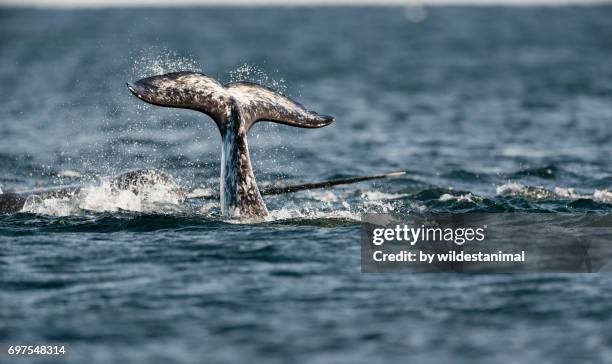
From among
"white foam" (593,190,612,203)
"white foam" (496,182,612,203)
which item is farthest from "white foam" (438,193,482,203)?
"white foam" (593,190,612,203)

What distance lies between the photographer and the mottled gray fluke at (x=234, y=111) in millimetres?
18797

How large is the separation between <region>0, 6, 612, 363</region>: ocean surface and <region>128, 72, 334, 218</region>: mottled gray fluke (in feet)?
1.78

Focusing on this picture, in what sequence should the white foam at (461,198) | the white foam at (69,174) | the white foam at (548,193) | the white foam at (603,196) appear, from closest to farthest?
the white foam at (461,198) < the white foam at (603,196) < the white foam at (548,193) < the white foam at (69,174)

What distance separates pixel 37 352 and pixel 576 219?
407 inches

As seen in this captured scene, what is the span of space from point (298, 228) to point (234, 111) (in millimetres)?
2431

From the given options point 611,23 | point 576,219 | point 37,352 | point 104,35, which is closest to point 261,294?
point 37,352

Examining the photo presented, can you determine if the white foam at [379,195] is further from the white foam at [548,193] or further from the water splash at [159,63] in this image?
the water splash at [159,63]

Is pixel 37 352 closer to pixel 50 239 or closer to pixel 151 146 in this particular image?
pixel 50 239

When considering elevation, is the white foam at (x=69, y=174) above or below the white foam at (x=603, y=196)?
above

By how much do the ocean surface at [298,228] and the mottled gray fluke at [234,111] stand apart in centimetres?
54

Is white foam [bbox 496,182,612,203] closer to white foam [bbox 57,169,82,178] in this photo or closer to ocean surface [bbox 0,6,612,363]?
ocean surface [bbox 0,6,612,363]

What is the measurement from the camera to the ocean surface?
1345cm

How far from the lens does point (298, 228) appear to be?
18.7m

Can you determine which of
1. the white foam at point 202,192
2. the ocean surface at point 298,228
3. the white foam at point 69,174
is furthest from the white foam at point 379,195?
the white foam at point 69,174
